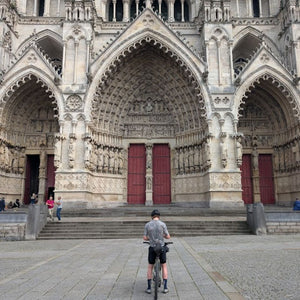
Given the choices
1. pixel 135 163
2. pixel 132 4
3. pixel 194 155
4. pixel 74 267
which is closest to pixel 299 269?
pixel 74 267

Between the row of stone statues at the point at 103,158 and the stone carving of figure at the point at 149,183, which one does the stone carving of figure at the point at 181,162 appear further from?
→ the row of stone statues at the point at 103,158

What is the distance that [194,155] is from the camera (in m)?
19.8

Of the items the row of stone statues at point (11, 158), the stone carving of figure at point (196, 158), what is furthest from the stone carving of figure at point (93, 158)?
the stone carving of figure at point (196, 158)

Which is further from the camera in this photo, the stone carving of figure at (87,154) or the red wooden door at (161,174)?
the red wooden door at (161,174)

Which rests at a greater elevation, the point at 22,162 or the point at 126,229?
the point at 22,162

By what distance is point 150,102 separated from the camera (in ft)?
72.8

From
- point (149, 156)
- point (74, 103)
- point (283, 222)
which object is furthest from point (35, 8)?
point (283, 222)

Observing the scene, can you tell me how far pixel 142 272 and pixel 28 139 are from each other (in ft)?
58.0

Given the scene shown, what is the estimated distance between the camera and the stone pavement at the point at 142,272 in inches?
175

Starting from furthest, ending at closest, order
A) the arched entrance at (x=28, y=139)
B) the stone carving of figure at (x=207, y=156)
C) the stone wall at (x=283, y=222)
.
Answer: the arched entrance at (x=28, y=139) < the stone carving of figure at (x=207, y=156) < the stone wall at (x=283, y=222)

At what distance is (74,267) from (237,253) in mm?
4195

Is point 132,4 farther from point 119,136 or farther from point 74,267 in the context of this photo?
point 74,267

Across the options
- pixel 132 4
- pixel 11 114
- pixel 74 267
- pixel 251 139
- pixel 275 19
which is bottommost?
pixel 74 267

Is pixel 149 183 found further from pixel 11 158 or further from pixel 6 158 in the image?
pixel 6 158
